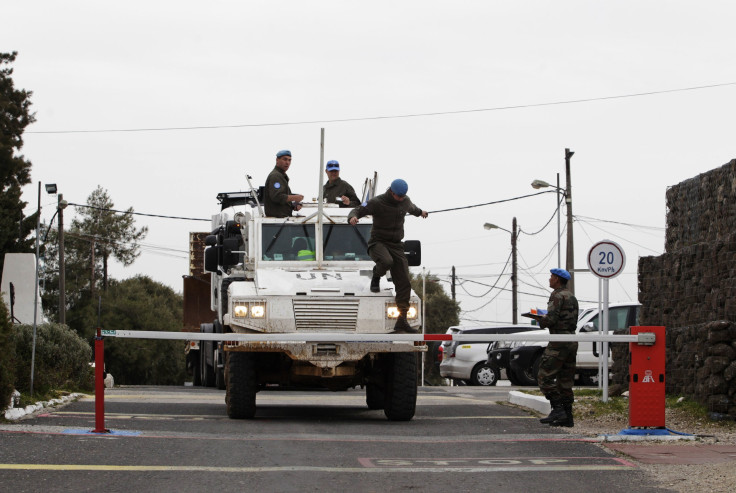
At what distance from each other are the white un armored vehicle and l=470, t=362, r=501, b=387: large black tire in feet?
39.7

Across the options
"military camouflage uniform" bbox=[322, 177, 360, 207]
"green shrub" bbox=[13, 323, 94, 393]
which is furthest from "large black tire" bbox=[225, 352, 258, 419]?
"green shrub" bbox=[13, 323, 94, 393]

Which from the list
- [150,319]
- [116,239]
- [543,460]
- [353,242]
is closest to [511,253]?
[150,319]

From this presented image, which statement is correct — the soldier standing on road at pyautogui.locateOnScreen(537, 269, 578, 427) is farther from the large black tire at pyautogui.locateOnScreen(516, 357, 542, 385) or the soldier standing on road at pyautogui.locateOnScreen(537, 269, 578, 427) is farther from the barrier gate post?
the large black tire at pyautogui.locateOnScreen(516, 357, 542, 385)

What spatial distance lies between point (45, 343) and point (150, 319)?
59.9 m

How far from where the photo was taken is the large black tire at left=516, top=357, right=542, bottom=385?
83.4 feet

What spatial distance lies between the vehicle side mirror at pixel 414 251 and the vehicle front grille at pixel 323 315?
5.36ft

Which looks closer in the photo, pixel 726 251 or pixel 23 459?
pixel 23 459

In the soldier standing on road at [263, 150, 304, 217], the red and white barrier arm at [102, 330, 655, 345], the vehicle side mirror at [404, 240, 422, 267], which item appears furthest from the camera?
the soldier standing on road at [263, 150, 304, 217]

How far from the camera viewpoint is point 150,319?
7600cm

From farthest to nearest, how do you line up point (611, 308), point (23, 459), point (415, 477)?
1. point (611, 308)
2. point (23, 459)
3. point (415, 477)

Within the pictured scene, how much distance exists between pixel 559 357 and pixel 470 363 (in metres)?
14.4

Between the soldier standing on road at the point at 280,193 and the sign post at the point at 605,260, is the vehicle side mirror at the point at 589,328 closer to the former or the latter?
the sign post at the point at 605,260

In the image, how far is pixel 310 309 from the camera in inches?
509

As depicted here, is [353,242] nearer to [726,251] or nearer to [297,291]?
[297,291]
